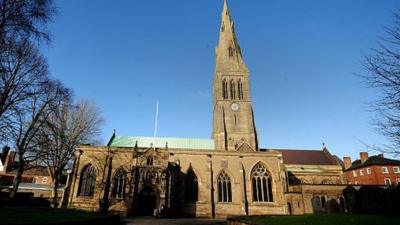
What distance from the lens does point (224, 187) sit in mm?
34656

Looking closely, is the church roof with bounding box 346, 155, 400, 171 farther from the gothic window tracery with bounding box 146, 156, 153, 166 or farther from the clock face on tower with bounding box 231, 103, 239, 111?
the gothic window tracery with bounding box 146, 156, 153, 166

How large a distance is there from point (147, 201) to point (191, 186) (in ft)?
20.4

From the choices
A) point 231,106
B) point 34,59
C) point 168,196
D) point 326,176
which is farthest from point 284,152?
point 34,59

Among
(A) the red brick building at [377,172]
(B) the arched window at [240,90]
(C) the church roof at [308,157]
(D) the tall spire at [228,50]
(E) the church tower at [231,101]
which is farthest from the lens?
(D) the tall spire at [228,50]

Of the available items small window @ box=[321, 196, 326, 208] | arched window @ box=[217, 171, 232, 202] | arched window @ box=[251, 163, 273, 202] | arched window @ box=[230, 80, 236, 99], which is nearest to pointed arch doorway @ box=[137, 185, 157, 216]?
arched window @ box=[217, 171, 232, 202]

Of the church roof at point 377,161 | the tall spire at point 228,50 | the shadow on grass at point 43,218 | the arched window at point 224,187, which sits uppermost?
the tall spire at point 228,50

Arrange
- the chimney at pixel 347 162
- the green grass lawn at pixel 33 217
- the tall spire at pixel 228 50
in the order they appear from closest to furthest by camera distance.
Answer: the green grass lawn at pixel 33 217 < the tall spire at pixel 228 50 < the chimney at pixel 347 162

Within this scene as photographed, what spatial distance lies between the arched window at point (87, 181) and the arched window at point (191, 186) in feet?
40.2

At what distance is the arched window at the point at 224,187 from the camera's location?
34.2 m

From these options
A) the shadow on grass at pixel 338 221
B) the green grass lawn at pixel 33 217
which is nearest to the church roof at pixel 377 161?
the shadow on grass at pixel 338 221

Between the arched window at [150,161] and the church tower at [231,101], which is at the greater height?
the church tower at [231,101]

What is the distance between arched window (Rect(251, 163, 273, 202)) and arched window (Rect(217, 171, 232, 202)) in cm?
348

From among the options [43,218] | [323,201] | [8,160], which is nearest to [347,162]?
[323,201]

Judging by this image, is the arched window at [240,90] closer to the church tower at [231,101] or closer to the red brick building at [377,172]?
the church tower at [231,101]
